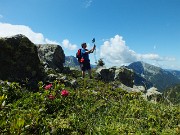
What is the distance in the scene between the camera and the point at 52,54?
35.1 meters

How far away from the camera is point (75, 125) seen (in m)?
9.50

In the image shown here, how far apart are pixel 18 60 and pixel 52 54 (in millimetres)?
17629

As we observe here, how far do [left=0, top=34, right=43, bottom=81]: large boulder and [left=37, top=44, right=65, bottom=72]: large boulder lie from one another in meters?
14.6

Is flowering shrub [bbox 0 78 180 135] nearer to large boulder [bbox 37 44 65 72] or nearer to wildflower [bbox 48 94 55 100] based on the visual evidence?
wildflower [bbox 48 94 55 100]

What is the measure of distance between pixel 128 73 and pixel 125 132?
3839cm

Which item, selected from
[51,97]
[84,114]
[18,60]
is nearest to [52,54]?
[18,60]

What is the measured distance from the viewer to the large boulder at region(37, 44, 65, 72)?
34069 mm

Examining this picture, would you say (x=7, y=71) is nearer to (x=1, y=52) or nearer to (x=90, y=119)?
(x=1, y=52)

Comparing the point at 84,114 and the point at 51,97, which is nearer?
the point at 84,114

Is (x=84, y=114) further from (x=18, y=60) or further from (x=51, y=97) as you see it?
(x=18, y=60)

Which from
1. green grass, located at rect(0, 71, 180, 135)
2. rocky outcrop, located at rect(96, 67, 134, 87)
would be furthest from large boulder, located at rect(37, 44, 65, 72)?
green grass, located at rect(0, 71, 180, 135)

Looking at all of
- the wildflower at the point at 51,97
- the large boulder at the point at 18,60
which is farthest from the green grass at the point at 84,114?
the large boulder at the point at 18,60

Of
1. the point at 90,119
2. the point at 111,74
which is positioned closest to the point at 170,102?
the point at 90,119

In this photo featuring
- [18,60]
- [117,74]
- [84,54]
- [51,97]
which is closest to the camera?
[51,97]
